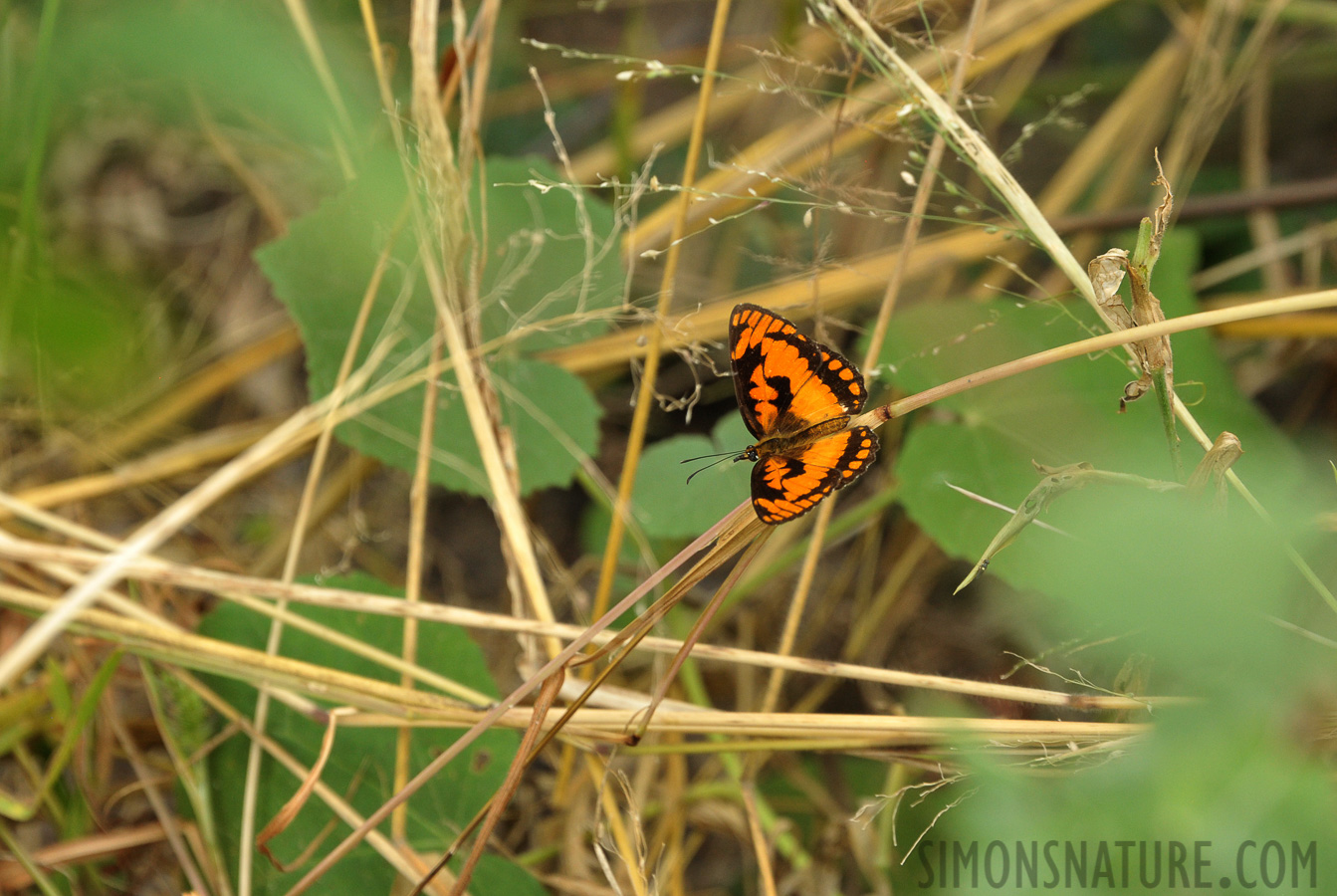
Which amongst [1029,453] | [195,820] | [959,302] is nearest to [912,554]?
[1029,453]

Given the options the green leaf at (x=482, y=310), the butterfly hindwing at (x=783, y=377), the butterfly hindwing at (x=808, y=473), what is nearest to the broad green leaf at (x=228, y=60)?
the green leaf at (x=482, y=310)

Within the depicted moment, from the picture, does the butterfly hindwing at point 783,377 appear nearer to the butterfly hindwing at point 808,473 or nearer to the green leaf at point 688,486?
the butterfly hindwing at point 808,473

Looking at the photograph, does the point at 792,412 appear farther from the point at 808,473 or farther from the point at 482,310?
the point at 482,310

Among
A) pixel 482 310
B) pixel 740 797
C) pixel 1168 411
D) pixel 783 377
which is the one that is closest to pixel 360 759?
pixel 740 797

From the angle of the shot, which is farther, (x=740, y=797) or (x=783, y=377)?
(x=740, y=797)

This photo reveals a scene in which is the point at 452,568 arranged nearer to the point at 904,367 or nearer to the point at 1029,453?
the point at 904,367

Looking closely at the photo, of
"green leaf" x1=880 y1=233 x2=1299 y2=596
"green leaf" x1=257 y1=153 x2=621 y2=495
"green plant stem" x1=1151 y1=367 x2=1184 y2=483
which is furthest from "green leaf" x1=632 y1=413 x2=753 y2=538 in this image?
"green plant stem" x1=1151 y1=367 x2=1184 y2=483
